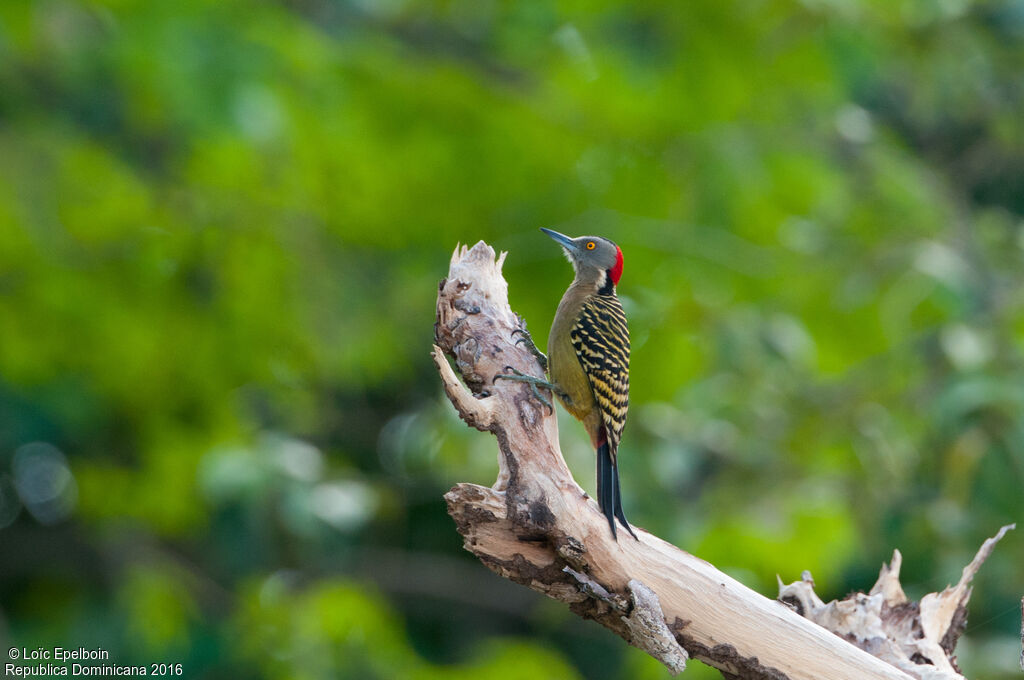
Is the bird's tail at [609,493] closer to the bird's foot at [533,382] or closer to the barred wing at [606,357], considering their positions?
the barred wing at [606,357]

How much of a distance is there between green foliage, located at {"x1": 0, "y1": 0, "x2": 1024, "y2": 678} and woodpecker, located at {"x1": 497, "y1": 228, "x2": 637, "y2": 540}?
221 cm

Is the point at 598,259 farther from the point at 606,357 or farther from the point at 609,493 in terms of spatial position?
the point at 609,493

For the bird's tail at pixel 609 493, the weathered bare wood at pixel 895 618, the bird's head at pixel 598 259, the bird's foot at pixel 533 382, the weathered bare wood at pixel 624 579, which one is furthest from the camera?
the bird's head at pixel 598 259

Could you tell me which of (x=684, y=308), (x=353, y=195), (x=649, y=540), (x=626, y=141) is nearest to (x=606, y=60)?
(x=626, y=141)

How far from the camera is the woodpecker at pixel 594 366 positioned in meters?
3.49

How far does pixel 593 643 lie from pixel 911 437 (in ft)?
18.0

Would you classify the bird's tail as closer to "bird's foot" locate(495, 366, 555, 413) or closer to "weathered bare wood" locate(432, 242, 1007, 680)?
"weathered bare wood" locate(432, 242, 1007, 680)

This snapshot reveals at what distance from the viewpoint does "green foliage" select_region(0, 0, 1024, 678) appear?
6.54 meters

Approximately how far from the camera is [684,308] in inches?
283

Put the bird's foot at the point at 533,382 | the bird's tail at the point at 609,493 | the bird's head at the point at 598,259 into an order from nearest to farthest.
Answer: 1. the bird's tail at the point at 609,493
2. the bird's foot at the point at 533,382
3. the bird's head at the point at 598,259

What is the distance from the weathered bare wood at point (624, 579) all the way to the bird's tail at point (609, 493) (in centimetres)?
3

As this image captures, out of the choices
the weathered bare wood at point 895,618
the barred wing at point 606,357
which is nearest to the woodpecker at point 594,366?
the barred wing at point 606,357

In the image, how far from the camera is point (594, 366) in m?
3.72

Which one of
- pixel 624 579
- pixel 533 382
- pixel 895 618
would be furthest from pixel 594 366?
pixel 895 618
